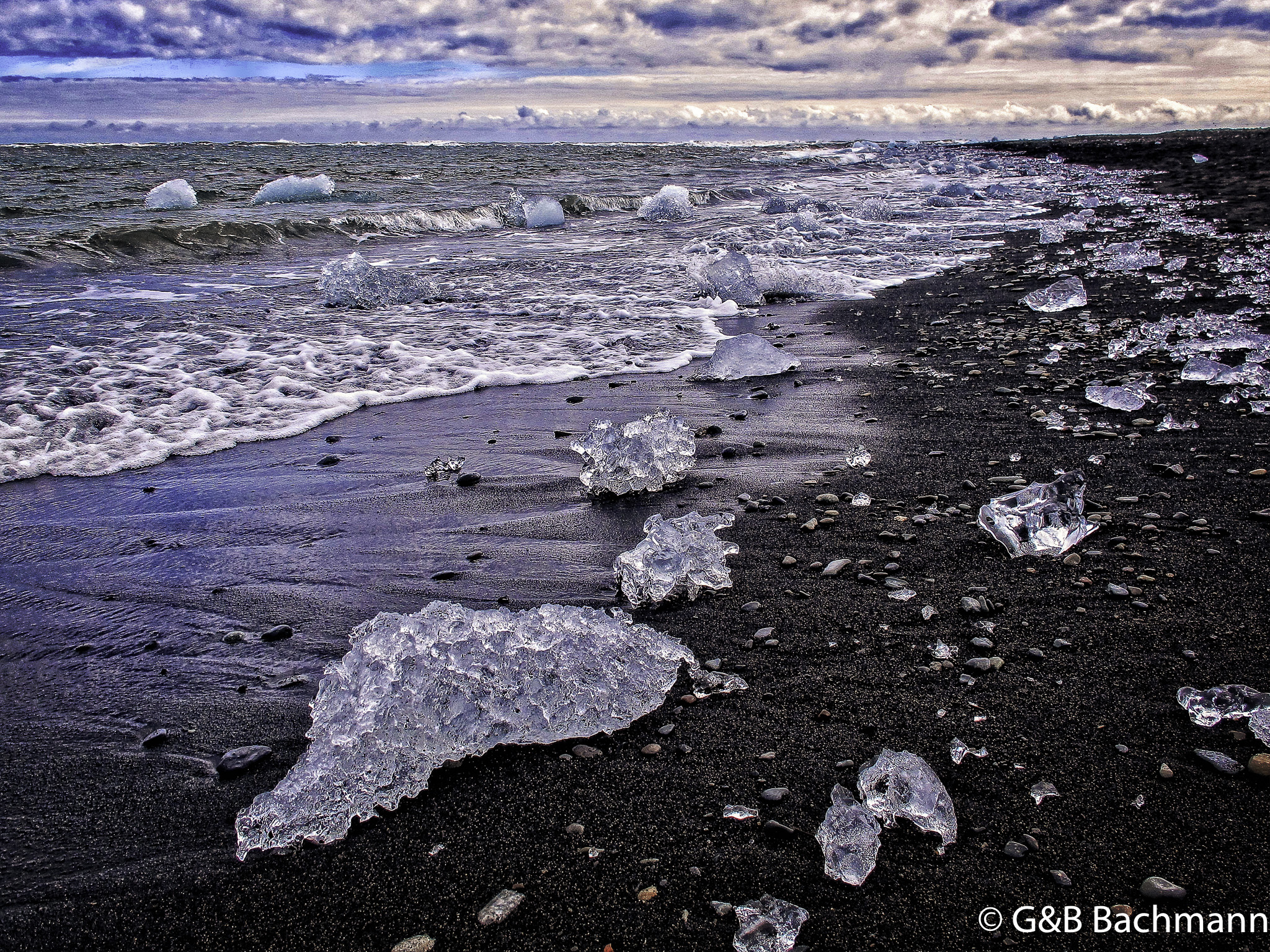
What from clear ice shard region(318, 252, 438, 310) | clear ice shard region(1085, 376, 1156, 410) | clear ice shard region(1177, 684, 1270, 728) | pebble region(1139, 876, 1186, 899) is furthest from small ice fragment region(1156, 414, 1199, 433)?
clear ice shard region(318, 252, 438, 310)

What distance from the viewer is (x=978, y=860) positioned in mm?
1541

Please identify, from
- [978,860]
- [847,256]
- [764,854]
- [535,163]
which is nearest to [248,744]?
[764,854]

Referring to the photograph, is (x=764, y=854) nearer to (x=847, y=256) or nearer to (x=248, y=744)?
(x=248, y=744)

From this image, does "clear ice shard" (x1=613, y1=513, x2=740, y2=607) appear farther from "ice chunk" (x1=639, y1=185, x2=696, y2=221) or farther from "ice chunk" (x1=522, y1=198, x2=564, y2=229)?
"ice chunk" (x1=639, y1=185, x2=696, y2=221)

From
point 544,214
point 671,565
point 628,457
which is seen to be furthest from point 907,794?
point 544,214

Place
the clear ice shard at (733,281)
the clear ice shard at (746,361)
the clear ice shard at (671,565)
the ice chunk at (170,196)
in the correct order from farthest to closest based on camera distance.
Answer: the ice chunk at (170,196) → the clear ice shard at (733,281) → the clear ice shard at (746,361) → the clear ice shard at (671,565)

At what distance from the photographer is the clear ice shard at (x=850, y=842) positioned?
1.53m

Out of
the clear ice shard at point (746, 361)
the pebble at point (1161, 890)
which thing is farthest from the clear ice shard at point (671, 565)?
the clear ice shard at point (746, 361)

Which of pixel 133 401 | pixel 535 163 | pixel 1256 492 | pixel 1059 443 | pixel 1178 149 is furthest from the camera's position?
pixel 535 163

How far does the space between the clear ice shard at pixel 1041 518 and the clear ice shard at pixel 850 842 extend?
Result: 1.42m

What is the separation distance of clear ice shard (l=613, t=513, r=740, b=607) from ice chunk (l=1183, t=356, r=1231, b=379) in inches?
138

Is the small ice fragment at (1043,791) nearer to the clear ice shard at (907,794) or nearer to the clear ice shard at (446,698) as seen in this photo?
the clear ice shard at (907,794)

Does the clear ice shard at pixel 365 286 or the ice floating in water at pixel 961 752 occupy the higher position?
the clear ice shard at pixel 365 286

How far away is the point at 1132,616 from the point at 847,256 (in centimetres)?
904
